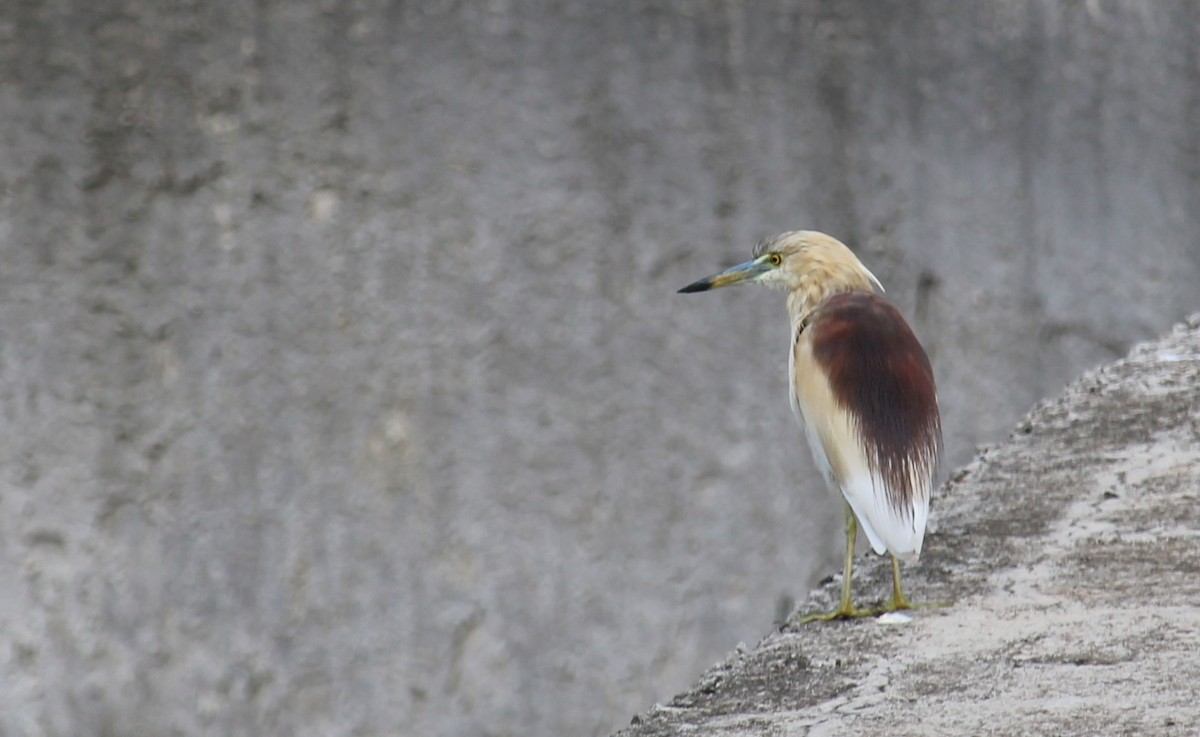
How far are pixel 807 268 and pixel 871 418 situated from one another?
43 cm

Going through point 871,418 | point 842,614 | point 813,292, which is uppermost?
point 813,292

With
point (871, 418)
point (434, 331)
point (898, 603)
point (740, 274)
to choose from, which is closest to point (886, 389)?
point (871, 418)

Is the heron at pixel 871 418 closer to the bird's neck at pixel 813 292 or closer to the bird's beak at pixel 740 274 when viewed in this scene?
the bird's neck at pixel 813 292

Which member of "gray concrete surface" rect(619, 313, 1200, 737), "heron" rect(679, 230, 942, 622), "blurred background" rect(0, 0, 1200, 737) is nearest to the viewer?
"gray concrete surface" rect(619, 313, 1200, 737)

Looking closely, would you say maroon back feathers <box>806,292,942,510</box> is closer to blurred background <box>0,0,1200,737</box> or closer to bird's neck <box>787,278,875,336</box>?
bird's neck <box>787,278,875,336</box>

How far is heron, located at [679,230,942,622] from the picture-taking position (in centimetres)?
209

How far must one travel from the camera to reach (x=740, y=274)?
260 cm

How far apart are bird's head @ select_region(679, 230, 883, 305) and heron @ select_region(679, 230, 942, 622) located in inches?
4.5

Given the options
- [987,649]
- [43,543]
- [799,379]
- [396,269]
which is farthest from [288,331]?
[987,649]

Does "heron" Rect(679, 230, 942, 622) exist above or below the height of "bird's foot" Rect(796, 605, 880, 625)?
above

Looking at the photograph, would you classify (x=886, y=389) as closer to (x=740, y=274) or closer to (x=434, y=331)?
(x=740, y=274)

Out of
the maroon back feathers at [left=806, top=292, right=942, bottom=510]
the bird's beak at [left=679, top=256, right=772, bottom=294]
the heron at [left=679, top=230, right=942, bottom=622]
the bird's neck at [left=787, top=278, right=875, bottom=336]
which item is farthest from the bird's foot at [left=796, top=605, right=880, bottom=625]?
the bird's beak at [left=679, top=256, right=772, bottom=294]

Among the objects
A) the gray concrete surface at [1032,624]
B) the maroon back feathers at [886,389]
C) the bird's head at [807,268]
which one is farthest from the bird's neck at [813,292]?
the gray concrete surface at [1032,624]

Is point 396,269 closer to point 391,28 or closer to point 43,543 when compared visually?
point 391,28
